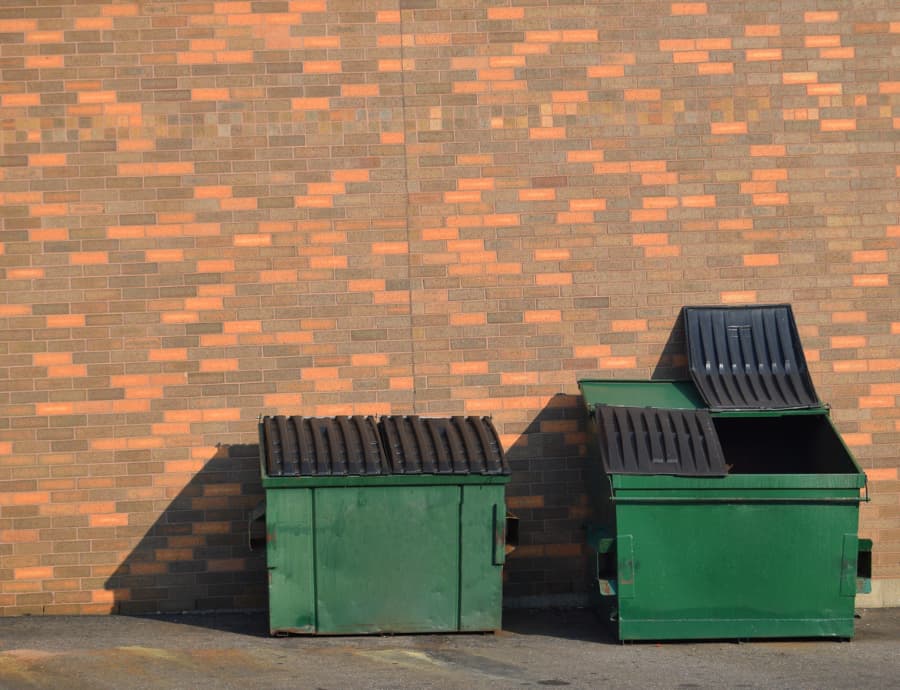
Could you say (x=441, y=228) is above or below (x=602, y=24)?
below

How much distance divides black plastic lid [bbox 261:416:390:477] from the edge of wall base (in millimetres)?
4200

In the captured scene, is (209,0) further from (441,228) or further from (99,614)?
(99,614)

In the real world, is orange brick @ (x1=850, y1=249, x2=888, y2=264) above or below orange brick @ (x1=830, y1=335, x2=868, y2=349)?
above

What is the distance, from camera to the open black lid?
9969 millimetres

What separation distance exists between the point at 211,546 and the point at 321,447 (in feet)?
5.28

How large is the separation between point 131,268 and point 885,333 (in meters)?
6.06

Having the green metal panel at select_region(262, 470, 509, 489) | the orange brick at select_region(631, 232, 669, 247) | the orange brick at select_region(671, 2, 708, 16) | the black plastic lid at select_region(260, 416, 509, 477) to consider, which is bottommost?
the green metal panel at select_region(262, 470, 509, 489)

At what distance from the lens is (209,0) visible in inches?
411

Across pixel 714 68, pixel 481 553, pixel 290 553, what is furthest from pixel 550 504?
A: pixel 714 68

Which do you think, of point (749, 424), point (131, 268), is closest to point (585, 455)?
point (749, 424)

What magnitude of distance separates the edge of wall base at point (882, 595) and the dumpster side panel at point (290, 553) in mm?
4524

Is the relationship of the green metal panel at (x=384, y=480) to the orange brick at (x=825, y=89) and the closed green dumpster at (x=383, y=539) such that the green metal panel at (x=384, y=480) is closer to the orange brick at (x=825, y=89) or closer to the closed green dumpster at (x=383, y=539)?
the closed green dumpster at (x=383, y=539)

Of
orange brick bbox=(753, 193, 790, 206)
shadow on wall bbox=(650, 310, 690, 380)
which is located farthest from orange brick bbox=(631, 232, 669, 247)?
orange brick bbox=(753, 193, 790, 206)

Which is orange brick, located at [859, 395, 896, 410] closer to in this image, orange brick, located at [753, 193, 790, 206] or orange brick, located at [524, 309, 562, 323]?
orange brick, located at [753, 193, 790, 206]
